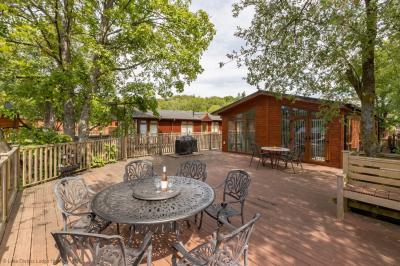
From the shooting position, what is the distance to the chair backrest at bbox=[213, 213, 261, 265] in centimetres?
165

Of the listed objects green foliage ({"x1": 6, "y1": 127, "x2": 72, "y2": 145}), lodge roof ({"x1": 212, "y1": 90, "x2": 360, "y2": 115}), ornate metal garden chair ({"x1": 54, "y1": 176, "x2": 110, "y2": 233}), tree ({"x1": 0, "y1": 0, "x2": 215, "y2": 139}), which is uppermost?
tree ({"x1": 0, "y1": 0, "x2": 215, "y2": 139})

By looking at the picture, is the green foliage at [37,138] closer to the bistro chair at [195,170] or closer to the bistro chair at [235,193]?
the bistro chair at [195,170]

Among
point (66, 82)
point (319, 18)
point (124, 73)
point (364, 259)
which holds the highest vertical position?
point (124, 73)

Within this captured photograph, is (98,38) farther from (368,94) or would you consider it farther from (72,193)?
(368,94)

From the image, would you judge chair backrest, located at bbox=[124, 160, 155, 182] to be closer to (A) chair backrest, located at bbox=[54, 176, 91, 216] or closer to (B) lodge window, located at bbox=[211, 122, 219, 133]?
(A) chair backrest, located at bbox=[54, 176, 91, 216]

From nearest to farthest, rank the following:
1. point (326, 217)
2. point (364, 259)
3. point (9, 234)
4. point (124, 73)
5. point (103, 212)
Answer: point (103, 212), point (364, 259), point (9, 234), point (326, 217), point (124, 73)

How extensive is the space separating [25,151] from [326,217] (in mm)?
7047

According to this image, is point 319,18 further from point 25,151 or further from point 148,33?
point 25,151

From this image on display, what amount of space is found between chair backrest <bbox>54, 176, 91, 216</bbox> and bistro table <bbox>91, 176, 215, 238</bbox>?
419mm

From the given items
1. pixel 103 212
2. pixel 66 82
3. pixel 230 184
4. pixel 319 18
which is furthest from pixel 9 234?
pixel 319 18

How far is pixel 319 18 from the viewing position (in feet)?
16.2

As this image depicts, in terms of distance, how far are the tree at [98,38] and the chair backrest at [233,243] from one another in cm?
802

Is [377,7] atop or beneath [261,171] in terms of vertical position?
atop

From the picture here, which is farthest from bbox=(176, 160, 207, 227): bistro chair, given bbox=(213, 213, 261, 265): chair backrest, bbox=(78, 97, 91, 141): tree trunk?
bbox=(78, 97, 91, 141): tree trunk
